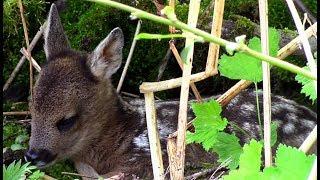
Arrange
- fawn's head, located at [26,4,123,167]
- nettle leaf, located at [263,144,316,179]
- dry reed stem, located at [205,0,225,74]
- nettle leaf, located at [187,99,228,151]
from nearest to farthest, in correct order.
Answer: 1. nettle leaf, located at [263,144,316,179]
2. nettle leaf, located at [187,99,228,151]
3. dry reed stem, located at [205,0,225,74]
4. fawn's head, located at [26,4,123,167]

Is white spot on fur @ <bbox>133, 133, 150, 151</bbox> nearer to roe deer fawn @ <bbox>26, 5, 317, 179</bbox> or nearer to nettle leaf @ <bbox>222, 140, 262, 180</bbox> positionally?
roe deer fawn @ <bbox>26, 5, 317, 179</bbox>

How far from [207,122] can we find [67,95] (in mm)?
1883

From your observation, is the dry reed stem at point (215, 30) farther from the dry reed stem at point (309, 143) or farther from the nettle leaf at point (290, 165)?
the nettle leaf at point (290, 165)

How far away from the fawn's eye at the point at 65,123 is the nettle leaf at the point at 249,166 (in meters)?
2.63

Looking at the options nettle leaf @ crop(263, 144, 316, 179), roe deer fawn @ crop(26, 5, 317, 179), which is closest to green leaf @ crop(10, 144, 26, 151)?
roe deer fawn @ crop(26, 5, 317, 179)

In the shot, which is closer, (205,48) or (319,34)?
(319,34)

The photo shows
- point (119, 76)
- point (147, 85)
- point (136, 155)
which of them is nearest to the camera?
point (147, 85)

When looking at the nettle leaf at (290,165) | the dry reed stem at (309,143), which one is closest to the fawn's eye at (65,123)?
the dry reed stem at (309,143)

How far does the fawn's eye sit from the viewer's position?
16.6 feet

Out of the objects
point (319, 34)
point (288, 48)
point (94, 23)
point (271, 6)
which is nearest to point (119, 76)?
point (94, 23)

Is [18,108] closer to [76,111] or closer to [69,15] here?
[76,111]

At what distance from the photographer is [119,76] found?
→ 6066 mm

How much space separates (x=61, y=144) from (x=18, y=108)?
0.71m

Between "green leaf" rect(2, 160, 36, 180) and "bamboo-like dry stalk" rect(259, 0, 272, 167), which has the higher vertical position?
"bamboo-like dry stalk" rect(259, 0, 272, 167)
